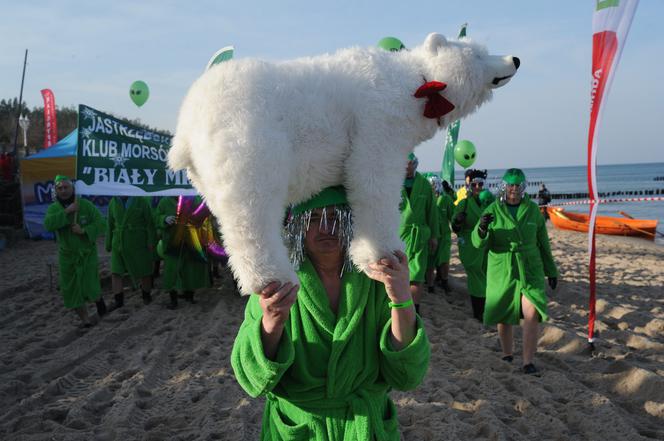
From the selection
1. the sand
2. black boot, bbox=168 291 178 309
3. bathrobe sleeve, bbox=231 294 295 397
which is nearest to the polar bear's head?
bathrobe sleeve, bbox=231 294 295 397

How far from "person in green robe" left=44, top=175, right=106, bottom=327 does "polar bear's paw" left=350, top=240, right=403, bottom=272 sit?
590cm

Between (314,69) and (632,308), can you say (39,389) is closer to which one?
(314,69)

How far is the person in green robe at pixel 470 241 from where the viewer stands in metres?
6.85

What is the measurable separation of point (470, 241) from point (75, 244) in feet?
17.5

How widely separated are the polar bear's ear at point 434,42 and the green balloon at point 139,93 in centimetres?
1449

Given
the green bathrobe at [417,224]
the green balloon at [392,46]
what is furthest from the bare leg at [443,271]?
the green balloon at [392,46]

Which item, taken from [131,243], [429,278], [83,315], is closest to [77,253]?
[83,315]

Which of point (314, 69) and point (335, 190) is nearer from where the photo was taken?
point (314, 69)

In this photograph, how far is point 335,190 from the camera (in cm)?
166

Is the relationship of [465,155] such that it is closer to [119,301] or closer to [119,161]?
[119,301]

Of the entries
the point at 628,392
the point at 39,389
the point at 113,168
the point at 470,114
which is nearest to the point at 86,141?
the point at 113,168

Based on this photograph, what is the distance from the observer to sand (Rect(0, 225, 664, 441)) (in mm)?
3646

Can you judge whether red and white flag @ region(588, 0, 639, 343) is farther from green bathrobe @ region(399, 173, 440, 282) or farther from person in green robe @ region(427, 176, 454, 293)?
person in green robe @ region(427, 176, 454, 293)

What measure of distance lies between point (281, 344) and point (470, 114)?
983mm
